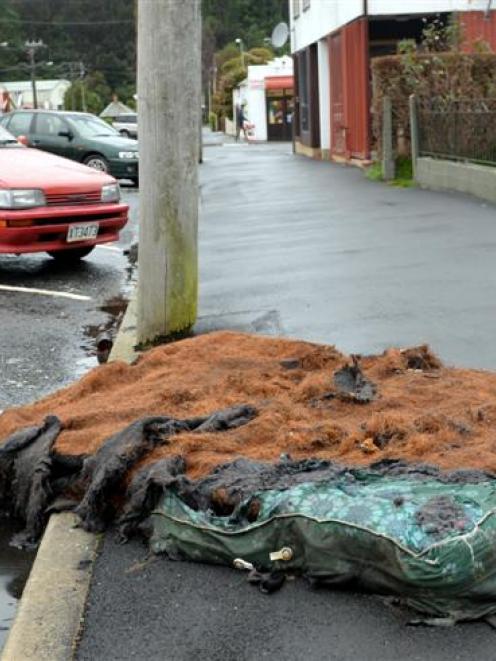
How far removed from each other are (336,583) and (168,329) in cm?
385

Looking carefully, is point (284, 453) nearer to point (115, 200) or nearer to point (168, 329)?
point (168, 329)

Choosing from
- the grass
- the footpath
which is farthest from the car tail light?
the grass

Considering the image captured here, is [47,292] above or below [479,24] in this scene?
below

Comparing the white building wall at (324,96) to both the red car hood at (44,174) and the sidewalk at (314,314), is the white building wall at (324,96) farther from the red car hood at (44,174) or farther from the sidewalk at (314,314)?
the red car hood at (44,174)

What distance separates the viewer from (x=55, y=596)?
3555 millimetres

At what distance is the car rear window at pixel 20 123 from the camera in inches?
848

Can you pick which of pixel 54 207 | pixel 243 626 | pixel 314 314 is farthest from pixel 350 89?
pixel 243 626

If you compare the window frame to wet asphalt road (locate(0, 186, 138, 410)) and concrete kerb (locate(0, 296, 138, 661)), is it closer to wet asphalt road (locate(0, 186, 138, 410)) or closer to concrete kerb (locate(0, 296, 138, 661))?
wet asphalt road (locate(0, 186, 138, 410))

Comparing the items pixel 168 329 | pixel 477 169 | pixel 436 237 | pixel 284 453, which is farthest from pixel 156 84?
pixel 477 169

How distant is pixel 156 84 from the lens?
22.1 feet

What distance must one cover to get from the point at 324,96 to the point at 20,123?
35.7ft

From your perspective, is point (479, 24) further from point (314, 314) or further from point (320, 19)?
point (314, 314)

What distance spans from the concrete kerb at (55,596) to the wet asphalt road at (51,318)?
7.49 ft

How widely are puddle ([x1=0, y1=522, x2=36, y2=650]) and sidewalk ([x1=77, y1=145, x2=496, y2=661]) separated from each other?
329 mm
